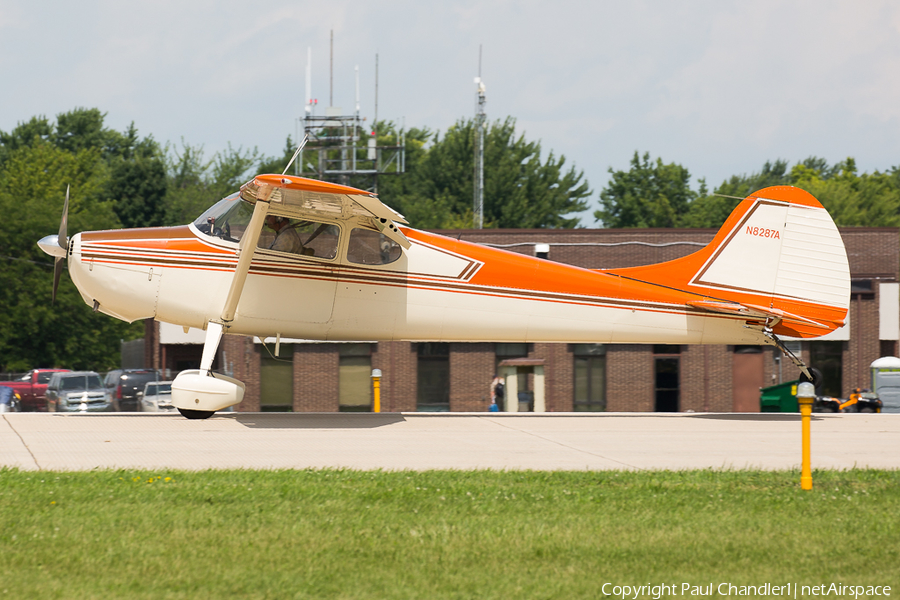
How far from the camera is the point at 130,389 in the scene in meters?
28.4

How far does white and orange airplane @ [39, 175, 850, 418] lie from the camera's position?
38.3 feet

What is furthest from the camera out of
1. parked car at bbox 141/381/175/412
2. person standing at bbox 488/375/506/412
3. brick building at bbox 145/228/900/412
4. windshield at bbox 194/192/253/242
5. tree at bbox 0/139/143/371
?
tree at bbox 0/139/143/371

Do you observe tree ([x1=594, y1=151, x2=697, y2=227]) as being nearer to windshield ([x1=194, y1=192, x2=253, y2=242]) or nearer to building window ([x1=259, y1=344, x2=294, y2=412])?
building window ([x1=259, y1=344, x2=294, y2=412])

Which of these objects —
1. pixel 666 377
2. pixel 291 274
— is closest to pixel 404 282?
pixel 291 274

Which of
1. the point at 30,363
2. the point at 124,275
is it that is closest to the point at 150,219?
the point at 30,363

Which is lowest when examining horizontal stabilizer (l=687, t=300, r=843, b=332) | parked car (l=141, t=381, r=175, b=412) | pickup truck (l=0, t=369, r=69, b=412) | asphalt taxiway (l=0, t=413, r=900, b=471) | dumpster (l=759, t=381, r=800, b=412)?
pickup truck (l=0, t=369, r=69, b=412)

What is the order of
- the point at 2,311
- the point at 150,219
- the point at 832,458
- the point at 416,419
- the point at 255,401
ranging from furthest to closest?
the point at 150,219
the point at 2,311
the point at 255,401
the point at 416,419
the point at 832,458

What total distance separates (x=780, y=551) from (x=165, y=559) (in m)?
3.82

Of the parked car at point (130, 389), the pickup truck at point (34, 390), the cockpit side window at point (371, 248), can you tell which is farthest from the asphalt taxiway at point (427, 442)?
the pickup truck at point (34, 390)

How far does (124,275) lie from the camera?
11766 millimetres

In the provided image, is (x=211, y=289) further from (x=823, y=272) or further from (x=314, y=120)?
(x=314, y=120)

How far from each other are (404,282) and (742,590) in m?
7.96

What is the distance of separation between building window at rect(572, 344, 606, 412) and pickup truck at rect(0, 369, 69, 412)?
1826cm

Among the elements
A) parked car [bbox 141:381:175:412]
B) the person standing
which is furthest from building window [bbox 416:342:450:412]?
parked car [bbox 141:381:175:412]
